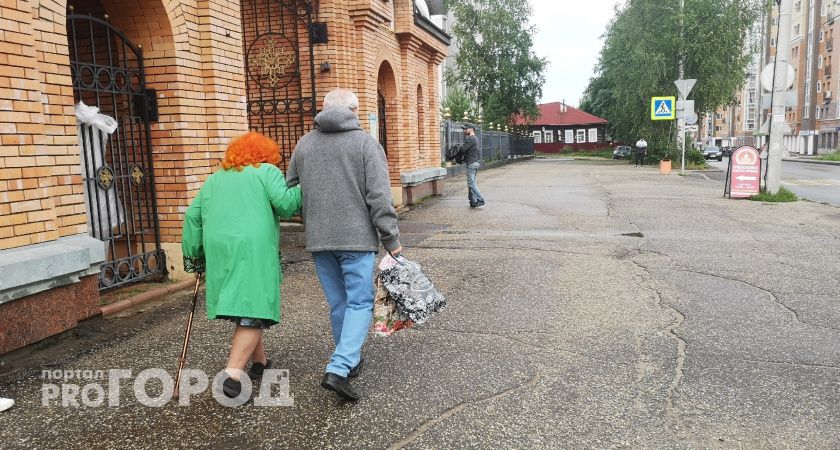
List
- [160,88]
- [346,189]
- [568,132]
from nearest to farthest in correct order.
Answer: [346,189]
[160,88]
[568,132]

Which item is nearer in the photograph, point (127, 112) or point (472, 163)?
point (127, 112)

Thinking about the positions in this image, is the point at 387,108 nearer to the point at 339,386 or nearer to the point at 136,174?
the point at 136,174

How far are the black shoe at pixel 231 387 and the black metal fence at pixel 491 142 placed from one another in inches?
530

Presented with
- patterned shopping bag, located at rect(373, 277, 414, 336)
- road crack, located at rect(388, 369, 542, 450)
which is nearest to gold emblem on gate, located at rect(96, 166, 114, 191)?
patterned shopping bag, located at rect(373, 277, 414, 336)

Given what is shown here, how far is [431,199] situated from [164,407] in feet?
41.3

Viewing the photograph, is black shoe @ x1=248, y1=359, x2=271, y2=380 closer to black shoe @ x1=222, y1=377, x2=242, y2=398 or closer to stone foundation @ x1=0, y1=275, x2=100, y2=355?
black shoe @ x1=222, y1=377, x2=242, y2=398

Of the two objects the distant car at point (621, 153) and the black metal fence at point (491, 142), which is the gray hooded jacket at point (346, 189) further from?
the distant car at point (621, 153)

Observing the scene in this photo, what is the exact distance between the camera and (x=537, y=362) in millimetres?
4559

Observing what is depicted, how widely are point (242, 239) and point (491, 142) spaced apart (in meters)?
32.9

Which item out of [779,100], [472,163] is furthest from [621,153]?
[472,163]

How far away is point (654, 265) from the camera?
26.1 ft

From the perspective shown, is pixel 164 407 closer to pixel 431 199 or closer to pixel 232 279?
pixel 232 279

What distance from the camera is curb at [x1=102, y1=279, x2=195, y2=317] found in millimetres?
5789

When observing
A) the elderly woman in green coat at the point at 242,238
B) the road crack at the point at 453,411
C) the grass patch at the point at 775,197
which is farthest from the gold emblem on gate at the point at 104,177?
the grass patch at the point at 775,197
